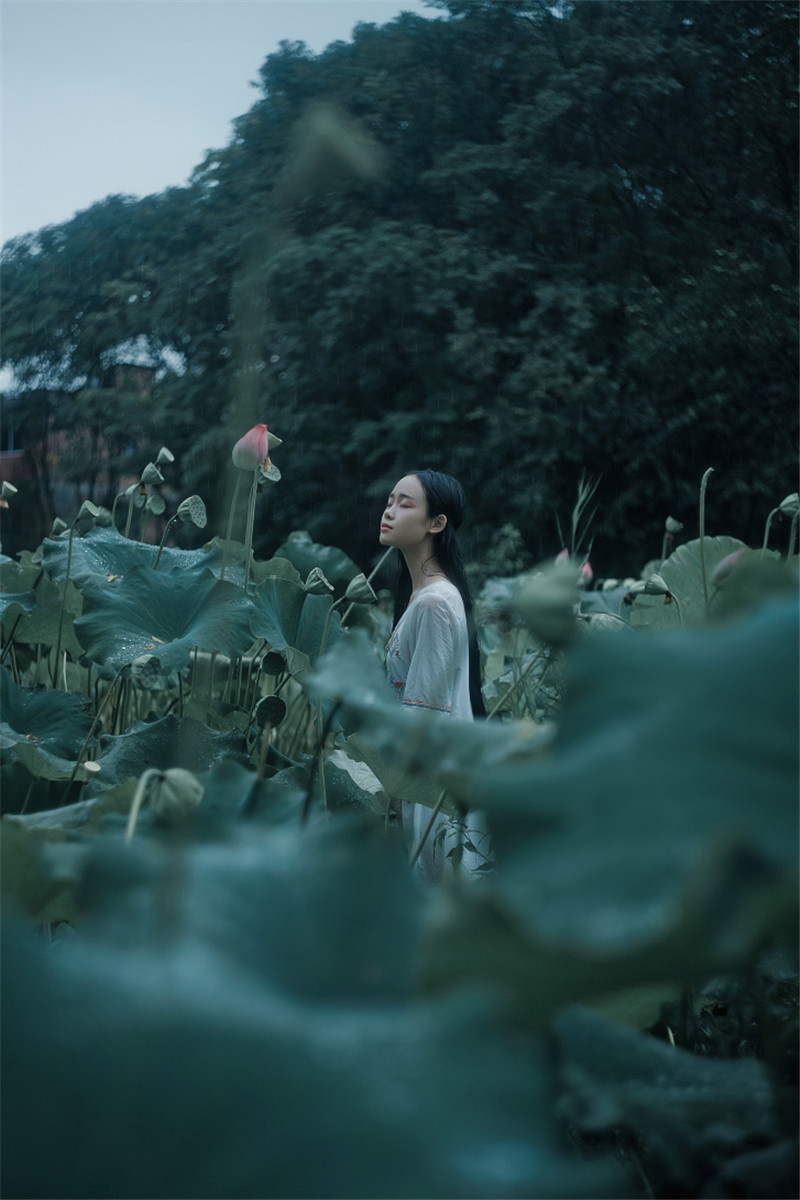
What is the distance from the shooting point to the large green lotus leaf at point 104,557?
1064 mm

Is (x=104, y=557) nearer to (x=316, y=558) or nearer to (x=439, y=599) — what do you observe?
(x=439, y=599)

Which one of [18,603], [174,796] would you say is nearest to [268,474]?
[18,603]

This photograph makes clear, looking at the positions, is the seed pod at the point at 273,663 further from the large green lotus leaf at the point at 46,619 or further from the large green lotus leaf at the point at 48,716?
the large green lotus leaf at the point at 46,619

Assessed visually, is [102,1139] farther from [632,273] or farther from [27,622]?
[632,273]

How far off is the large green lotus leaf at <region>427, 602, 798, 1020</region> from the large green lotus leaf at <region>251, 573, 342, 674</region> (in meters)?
0.72

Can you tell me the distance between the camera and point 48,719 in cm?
98

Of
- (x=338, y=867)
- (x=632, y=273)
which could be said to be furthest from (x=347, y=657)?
(x=632, y=273)

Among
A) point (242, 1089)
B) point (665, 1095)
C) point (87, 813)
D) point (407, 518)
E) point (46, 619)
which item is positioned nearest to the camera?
point (242, 1089)

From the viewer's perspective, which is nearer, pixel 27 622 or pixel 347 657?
pixel 347 657

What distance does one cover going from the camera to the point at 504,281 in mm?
7297

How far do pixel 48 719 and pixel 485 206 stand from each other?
7114 millimetres

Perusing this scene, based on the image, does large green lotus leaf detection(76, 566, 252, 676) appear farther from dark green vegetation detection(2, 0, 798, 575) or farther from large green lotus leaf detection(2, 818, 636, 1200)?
dark green vegetation detection(2, 0, 798, 575)

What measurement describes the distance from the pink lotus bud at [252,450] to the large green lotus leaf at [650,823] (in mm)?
741

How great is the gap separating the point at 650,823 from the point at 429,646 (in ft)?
3.77
